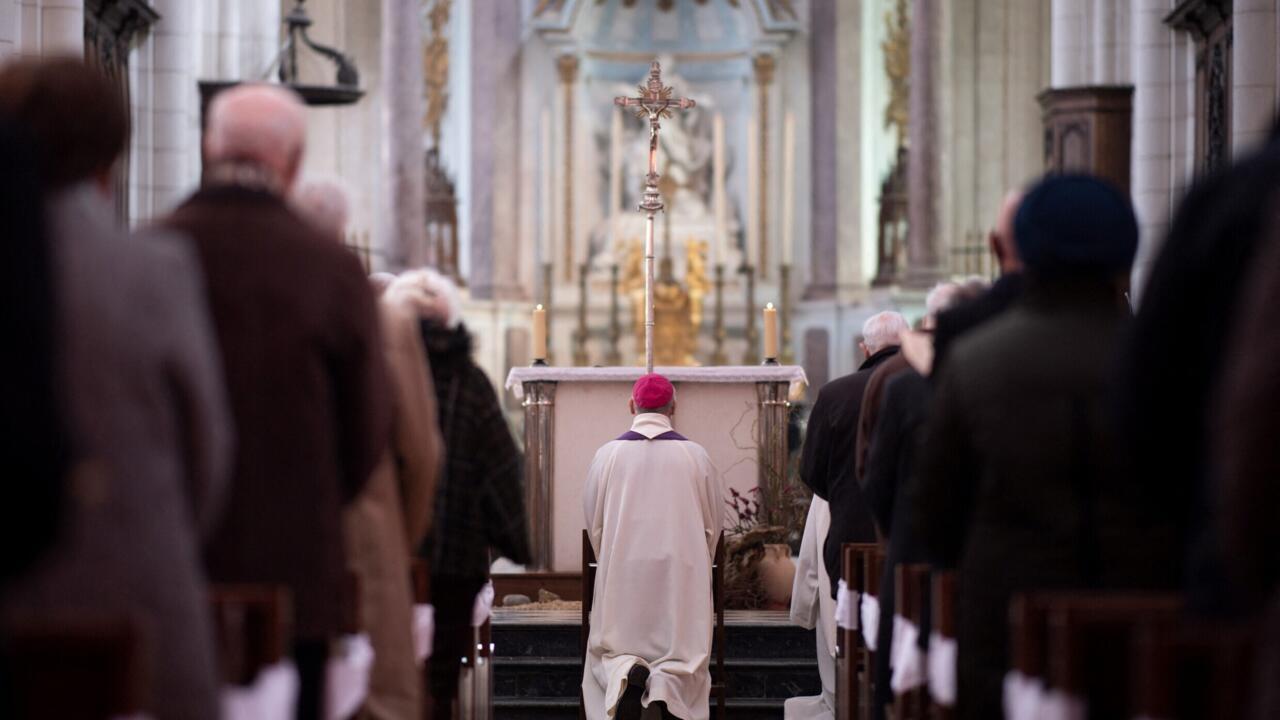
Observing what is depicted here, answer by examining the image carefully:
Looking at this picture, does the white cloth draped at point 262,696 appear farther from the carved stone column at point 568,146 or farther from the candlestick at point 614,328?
the carved stone column at point 568,146

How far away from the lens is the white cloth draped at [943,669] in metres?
4.33

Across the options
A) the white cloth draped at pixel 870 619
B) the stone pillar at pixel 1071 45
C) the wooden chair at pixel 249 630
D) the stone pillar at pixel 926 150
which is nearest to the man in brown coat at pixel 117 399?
the wooden chair at pixel 249 630

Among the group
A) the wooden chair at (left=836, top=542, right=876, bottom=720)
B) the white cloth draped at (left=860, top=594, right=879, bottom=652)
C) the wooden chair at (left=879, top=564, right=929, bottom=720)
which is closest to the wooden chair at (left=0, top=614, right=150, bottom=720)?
the wooden chair at (left=879, top=564, right=929, bottom=720)

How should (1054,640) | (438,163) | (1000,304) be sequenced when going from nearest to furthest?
(1054,640) < (1000,304) < (438,163)

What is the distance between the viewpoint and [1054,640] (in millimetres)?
3297

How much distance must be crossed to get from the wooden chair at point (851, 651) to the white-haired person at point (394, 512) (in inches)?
76.1

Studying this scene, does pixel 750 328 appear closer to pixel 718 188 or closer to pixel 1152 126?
pixel 718 188

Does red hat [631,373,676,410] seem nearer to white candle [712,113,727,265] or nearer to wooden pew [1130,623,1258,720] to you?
wooden pew [1130,623,1258,720]

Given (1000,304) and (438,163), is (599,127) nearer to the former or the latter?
(438,163)

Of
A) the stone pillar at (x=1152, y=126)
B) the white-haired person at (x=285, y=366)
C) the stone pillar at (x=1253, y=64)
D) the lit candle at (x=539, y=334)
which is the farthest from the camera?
the stone pillar at (x=1152, y=126)

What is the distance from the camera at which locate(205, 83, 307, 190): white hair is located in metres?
3.93

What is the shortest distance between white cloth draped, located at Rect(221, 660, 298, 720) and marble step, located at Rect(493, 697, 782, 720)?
5.61m

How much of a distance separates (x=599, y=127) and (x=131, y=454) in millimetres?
17339

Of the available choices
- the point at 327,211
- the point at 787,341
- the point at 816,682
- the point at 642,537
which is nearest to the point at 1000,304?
the point at 327,211
